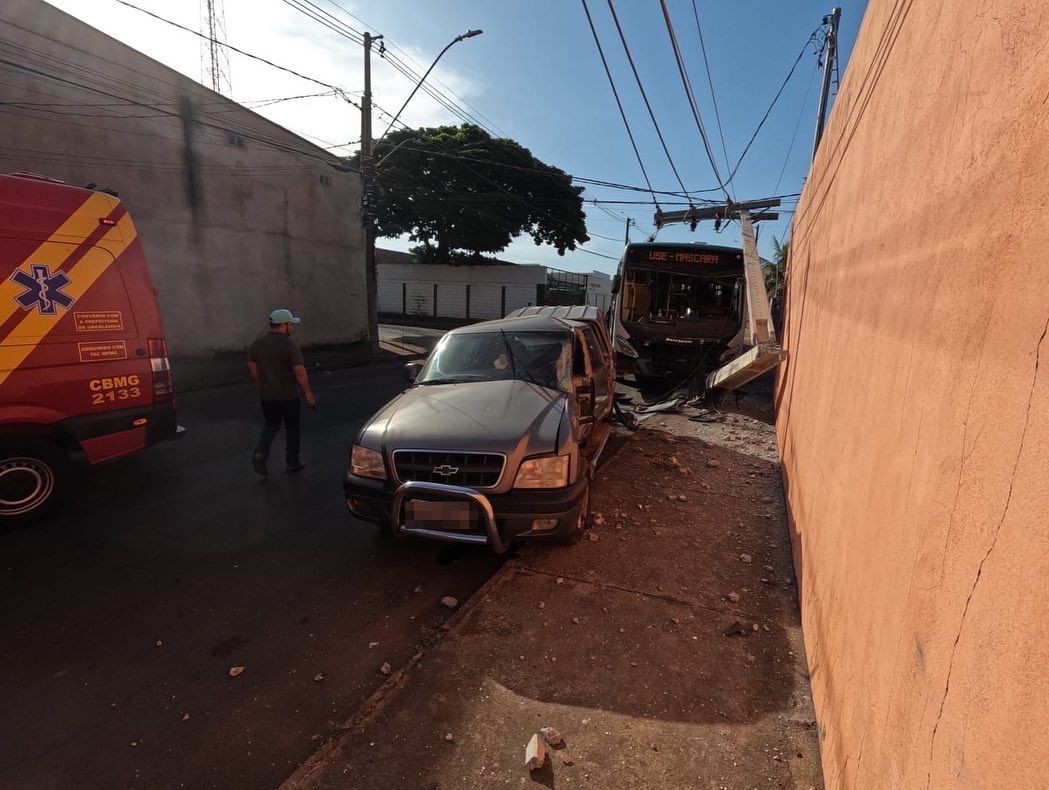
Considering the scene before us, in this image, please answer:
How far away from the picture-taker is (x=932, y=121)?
6.41 ft

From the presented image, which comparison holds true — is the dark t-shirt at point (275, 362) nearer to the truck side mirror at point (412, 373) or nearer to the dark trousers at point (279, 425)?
the dark trousers at point (279, 425)


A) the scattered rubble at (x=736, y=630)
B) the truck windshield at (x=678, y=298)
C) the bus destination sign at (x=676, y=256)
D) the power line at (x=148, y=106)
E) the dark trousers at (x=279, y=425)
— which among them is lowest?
the scattered rubble at (x=736, y=630)

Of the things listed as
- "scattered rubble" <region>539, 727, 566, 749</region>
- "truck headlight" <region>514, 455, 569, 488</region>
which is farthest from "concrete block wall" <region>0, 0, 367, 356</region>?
"scattered rubble" <region>539, 727, 566, 749</region>

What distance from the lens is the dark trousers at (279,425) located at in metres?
5.17

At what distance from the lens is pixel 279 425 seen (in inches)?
204

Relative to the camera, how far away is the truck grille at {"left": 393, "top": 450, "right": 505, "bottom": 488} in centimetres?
325

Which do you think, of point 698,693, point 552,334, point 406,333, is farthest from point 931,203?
point 406,333

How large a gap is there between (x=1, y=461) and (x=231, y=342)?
9.99m

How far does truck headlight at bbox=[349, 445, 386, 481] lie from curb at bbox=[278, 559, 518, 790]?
1.01m

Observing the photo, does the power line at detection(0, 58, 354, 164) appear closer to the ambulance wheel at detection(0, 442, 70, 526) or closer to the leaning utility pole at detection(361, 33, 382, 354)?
the leaning utility pole at detection(361, 33, 382, 354)

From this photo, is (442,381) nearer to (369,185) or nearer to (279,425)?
(279,425)

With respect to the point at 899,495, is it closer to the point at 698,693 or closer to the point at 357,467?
the point at 698,693

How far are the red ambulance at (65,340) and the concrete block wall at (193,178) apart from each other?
23.7ft

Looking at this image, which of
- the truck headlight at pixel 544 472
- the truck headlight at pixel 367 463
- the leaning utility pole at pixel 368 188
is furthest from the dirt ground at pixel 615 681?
the leaning utility pole at pixel 368 188
